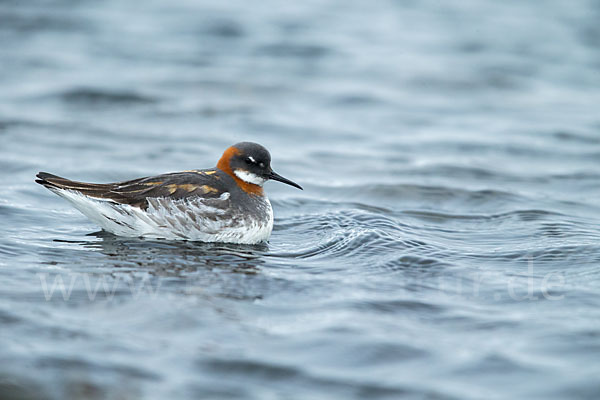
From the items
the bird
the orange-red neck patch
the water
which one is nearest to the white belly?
the bird

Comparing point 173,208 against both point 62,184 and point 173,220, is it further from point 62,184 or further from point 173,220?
point 62,184

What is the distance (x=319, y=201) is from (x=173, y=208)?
2.44 metres

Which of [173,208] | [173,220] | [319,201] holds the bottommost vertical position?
[173,220]

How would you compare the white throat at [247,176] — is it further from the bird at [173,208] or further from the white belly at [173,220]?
the white belly at [173,220]

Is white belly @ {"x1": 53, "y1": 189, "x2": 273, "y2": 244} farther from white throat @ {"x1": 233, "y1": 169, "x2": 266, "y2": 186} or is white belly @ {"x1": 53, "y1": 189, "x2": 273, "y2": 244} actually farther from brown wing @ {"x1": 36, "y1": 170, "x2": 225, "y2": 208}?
white throat @ {"x1": 233, "y1": 169, "x2": 266, "y2": 186}

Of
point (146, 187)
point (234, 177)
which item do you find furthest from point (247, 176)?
point (146, 187)

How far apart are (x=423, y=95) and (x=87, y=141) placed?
264 inches

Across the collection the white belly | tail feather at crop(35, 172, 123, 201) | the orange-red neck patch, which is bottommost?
the white belly

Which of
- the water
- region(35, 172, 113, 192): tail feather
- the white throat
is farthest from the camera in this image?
the white throat

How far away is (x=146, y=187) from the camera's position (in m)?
8.03

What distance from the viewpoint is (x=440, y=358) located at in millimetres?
5348

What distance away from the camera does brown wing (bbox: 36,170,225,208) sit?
788 cm

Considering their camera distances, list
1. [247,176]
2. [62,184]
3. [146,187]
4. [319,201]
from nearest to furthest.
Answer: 1. [62,184]
2. [146,187]
3. [247,176]
4. [319,201]

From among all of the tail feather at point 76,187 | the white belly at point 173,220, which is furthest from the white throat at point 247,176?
the tail feather at point 76,187
